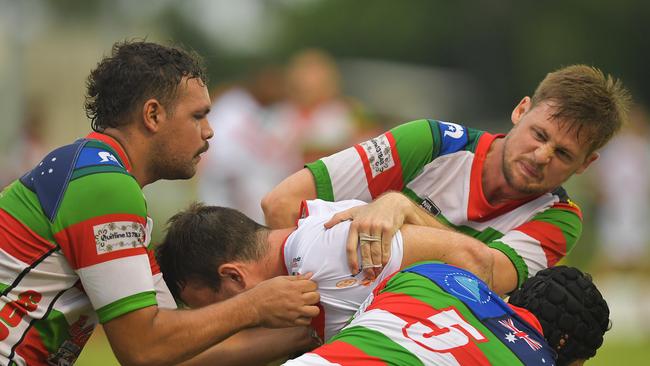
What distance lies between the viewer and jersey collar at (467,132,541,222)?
203 inches

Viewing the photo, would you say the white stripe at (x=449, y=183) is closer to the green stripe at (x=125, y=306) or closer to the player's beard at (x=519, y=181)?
the player's beard at (x=519, y=181)

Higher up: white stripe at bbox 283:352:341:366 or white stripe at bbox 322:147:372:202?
white stripe at bbox 322:147:372:202

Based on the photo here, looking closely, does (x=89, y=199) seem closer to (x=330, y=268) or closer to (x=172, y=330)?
A: (x=172, y=330)

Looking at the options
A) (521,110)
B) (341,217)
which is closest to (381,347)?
(341,217)

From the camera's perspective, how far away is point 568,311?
395 centimetres

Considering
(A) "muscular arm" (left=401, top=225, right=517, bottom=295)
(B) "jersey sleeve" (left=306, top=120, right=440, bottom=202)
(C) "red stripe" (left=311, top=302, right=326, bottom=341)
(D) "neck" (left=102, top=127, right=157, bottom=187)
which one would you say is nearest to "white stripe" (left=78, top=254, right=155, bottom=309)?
(D) "neck" (left=102, top=127, right=157, bottom=187)

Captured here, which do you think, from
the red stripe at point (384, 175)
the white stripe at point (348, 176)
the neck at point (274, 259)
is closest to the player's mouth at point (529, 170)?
the red stripe at point (384, 175)

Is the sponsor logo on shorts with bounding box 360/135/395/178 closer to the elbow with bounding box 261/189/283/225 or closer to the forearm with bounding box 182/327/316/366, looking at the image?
the elbow with bounding box 261/189/283/225

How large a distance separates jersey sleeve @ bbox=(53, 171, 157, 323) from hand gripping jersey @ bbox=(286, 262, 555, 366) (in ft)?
2.51

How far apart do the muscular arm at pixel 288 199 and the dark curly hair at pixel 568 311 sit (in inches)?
48.8

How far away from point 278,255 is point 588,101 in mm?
1569

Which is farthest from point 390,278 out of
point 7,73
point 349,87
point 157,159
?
point 349,87

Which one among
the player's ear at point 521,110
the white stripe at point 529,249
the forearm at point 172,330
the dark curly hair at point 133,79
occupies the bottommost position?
the white stripe at point 529,249

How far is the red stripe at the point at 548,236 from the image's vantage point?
5.03 meters
